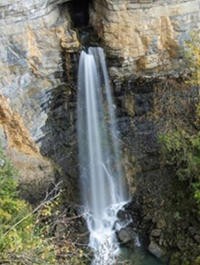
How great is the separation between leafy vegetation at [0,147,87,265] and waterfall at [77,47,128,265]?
1.59 meters

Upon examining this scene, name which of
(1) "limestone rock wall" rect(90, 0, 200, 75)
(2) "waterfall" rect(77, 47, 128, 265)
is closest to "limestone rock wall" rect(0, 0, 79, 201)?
(2) "waterfall" rect(77, 47, 128, 265)

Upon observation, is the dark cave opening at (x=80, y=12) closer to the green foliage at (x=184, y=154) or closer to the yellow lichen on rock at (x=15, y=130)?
the yellow lichen on rock at (x=15, y=130)

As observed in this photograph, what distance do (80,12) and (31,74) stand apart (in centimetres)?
254

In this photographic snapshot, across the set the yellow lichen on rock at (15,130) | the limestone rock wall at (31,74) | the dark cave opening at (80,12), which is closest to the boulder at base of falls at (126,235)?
the limestone rock wall at (31,74)

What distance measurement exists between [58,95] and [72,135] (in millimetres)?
1147

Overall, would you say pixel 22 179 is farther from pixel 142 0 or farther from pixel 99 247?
pixel 142 0

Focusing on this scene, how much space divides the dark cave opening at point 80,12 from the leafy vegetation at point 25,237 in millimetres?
5120

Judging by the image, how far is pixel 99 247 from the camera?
15758 mm

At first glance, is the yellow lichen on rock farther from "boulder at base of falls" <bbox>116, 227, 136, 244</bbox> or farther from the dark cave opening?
the dark cave opening

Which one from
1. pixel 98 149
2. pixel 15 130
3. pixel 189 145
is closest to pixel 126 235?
pixel 98 149

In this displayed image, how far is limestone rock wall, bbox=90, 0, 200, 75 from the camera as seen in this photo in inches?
640

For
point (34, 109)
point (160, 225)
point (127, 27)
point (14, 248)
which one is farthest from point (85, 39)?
point (14, 248)

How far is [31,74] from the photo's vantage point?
15.8 meters

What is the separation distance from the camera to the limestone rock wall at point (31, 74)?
1498 cm
